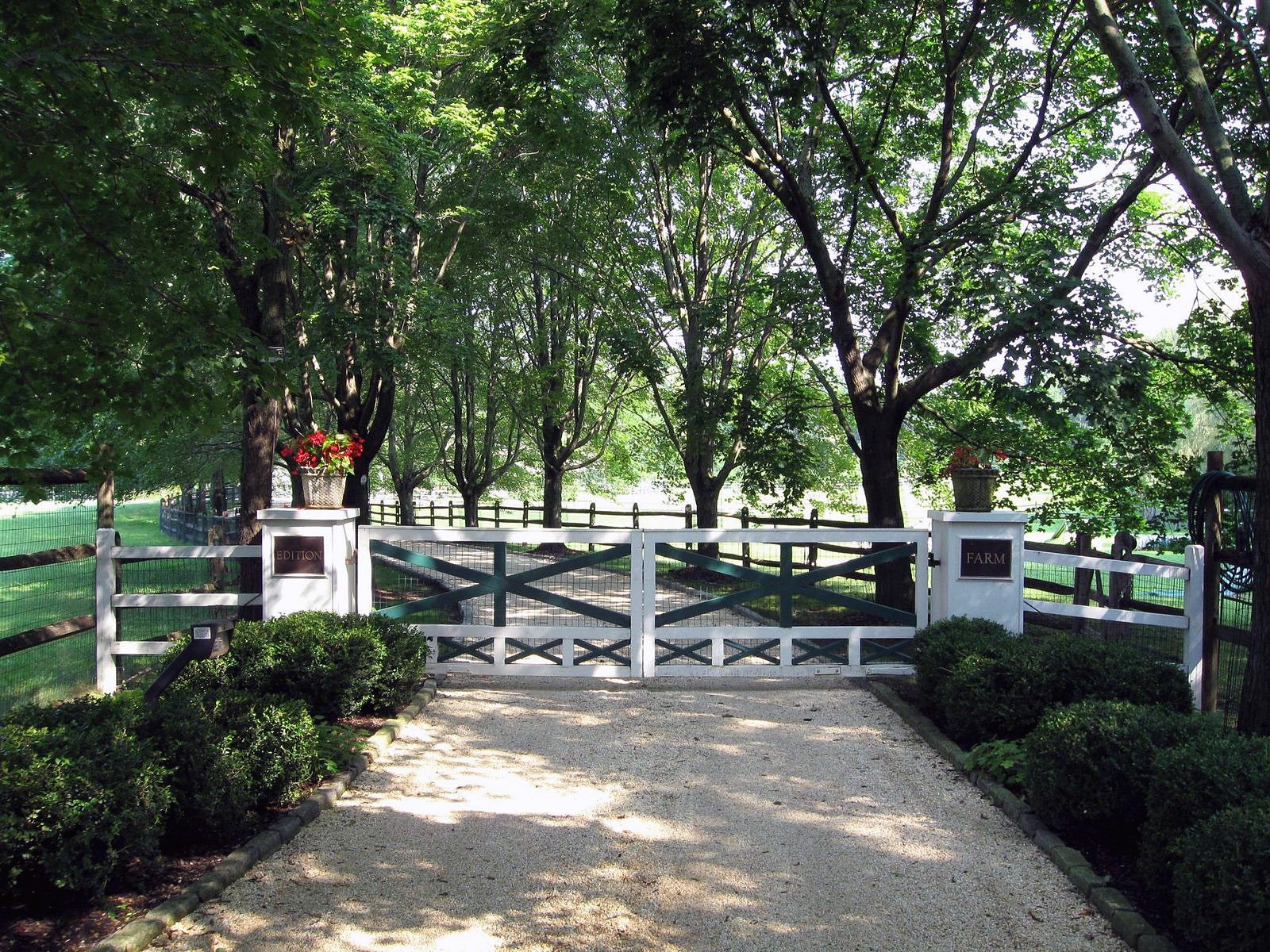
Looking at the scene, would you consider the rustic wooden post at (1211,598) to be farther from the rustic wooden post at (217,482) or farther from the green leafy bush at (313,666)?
the rustic wooden post at (217,482)

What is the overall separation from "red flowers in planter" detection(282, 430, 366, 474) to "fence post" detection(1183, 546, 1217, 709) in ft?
22.4

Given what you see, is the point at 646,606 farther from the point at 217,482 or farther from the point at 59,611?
the point at 217,482

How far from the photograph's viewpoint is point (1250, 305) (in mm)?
5266

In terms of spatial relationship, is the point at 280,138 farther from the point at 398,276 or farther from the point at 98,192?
the point at 98,192

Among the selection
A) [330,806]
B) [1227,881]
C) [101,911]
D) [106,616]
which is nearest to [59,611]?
[106,616]

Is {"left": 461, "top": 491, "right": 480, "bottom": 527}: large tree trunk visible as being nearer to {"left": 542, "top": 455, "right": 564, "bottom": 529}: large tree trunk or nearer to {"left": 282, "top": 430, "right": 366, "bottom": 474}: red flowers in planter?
{"left": 542, "top": 455, "right": 564, "bottom": 529}: large tree trunk

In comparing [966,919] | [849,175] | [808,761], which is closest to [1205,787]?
[966,919]

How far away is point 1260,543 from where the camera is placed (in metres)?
5.11

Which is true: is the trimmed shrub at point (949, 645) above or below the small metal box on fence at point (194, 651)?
below

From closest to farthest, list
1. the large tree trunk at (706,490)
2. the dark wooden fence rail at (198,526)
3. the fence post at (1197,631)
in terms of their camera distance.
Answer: the fence post at (1197,631) → the dark wooden fence rail at (198,526) → the large tree trunk at (706,490)

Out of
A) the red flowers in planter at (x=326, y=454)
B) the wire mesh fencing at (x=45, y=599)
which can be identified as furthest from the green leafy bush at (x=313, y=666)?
the wire mesh fencing at (x=45, y=599)

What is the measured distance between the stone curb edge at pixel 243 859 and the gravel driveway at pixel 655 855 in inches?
2.4

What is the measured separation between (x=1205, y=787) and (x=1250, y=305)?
288cm

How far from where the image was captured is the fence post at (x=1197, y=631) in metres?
7.29
